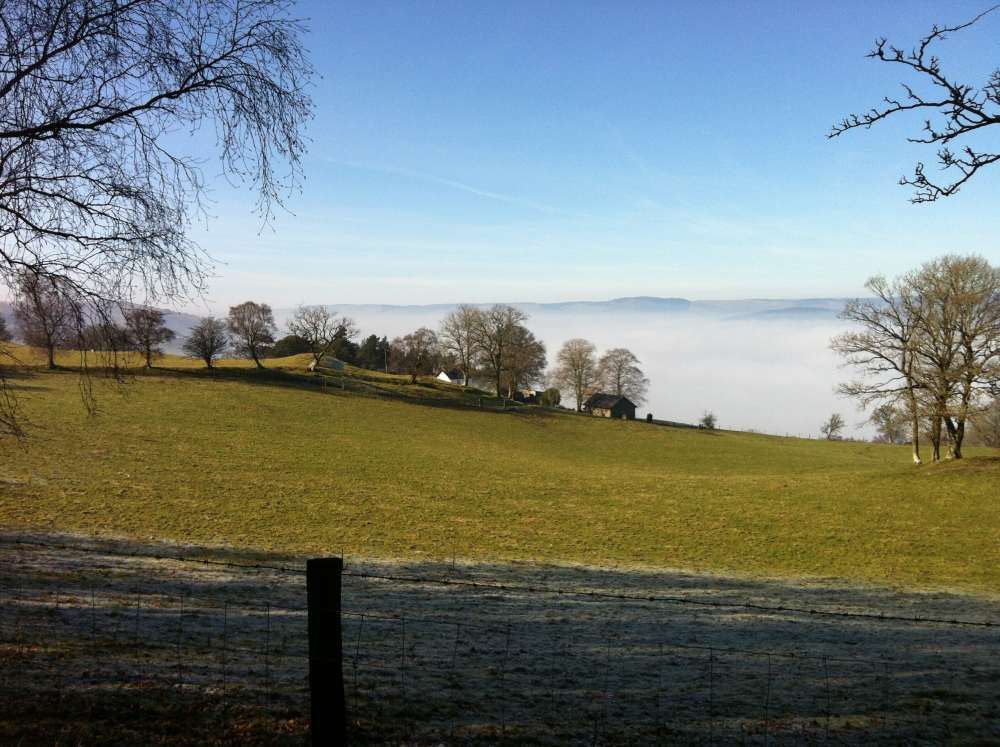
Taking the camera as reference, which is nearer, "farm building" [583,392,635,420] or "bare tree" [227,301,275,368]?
"bare tree" [227,301,275,368]

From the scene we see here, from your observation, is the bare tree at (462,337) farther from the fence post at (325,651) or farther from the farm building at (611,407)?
the fence post at (325,651)

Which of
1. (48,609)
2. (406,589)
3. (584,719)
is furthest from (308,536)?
(584,719)

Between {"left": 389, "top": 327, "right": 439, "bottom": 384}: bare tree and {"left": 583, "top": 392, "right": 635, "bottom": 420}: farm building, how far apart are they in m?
23.5

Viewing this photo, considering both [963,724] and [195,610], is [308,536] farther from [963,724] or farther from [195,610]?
[963,724]

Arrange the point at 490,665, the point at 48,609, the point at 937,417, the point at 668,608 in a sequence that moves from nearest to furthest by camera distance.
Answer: the point at 490,665 → the point at 48,609 → the point at 668,608 → the point at 937,417

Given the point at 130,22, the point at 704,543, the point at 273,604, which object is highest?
the point at 130,22

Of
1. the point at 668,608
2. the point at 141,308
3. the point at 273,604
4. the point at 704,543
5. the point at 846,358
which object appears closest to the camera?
the point at 141,308

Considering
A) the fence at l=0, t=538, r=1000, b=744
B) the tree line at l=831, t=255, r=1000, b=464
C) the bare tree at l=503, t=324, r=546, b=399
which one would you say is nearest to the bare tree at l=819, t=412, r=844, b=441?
the bare tree at l=503, t=324, r=546, b=399

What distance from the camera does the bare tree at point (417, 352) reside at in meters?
87.2

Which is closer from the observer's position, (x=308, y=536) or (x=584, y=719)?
(x=584, y=719)

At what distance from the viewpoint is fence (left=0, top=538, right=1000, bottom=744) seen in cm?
630

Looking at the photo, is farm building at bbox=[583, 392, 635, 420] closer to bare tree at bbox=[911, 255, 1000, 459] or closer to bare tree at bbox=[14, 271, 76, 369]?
bare tree at bbox=[911, 255, 1000, 459]

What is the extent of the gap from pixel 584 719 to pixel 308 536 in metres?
16.4

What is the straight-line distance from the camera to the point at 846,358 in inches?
1711
